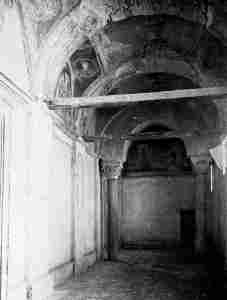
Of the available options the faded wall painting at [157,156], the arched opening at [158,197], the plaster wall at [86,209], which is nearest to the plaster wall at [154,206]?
the arched opening at [158,197]

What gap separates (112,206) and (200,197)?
2777 mm

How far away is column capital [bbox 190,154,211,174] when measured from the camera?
12.7 m

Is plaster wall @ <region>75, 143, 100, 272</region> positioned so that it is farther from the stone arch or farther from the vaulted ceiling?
the stone arch

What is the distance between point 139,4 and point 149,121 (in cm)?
616

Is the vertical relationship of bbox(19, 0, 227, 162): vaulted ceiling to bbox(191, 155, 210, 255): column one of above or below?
above

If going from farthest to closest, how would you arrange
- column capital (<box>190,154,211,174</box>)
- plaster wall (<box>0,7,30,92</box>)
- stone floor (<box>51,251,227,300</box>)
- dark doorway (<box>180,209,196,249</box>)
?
1. dark doorway (<box>180,209,196,249</box>)
2. column capital (<box>190,154,211,174</box>)
3. stone floor (<box>51,251,227,300</box>)
4. plaster wall (<box>0,7,30,92</box>)

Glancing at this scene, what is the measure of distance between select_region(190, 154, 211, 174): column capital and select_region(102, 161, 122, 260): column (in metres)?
2.39

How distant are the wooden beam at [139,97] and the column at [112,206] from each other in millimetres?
5810

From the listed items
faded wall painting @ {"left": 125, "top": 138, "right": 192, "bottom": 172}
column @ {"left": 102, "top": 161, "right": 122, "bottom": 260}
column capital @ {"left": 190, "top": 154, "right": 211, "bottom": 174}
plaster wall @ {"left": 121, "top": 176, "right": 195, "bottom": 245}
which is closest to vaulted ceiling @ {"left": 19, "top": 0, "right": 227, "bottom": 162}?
column capital @ {"left": 190, "top": 154, "right": 211, "bottom": 174}

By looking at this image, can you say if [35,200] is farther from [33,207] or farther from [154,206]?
[154,206]

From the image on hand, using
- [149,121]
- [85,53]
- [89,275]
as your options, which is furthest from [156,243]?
[85,53]

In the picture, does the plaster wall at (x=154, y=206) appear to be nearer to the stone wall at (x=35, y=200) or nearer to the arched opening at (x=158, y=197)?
the arched opening at (x=158, y=197)

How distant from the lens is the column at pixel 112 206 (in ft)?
41.1

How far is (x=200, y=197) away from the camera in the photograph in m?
12.7
